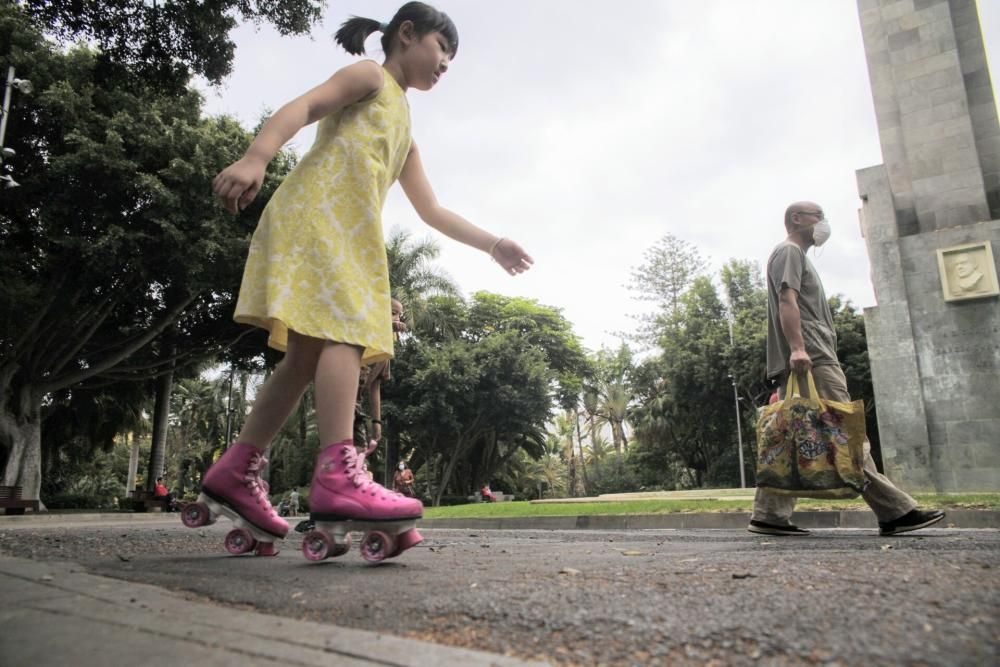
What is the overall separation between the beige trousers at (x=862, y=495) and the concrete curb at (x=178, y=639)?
392 cm

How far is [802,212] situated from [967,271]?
962 cm

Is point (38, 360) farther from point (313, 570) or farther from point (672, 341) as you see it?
point (672, 341)

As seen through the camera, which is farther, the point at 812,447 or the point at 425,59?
the point at 812,447

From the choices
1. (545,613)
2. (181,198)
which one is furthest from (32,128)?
(545,613)

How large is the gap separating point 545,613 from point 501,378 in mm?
30434

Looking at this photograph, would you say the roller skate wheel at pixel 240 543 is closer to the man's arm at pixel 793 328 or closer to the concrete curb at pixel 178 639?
the concrete curb at pixel 178 639

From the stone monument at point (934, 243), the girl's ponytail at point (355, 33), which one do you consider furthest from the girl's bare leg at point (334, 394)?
the stone monument at point (934, 243)

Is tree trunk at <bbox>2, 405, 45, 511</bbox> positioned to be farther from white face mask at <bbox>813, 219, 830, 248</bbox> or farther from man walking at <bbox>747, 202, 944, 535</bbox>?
white face mask at <bbox>813, 219, 830, 248</bbox>

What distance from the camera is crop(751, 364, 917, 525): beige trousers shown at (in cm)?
441

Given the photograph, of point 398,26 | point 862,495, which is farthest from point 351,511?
point 862,495

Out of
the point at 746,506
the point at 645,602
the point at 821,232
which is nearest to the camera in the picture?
the point at 645,602

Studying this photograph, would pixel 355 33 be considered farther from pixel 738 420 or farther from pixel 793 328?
pixel 738 420

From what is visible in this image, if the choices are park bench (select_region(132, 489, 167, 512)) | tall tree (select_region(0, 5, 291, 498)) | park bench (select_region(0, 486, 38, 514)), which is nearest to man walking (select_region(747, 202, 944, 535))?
tall tree (select_region(0, 5, 291, 498))

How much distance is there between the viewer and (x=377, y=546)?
7.91ft
